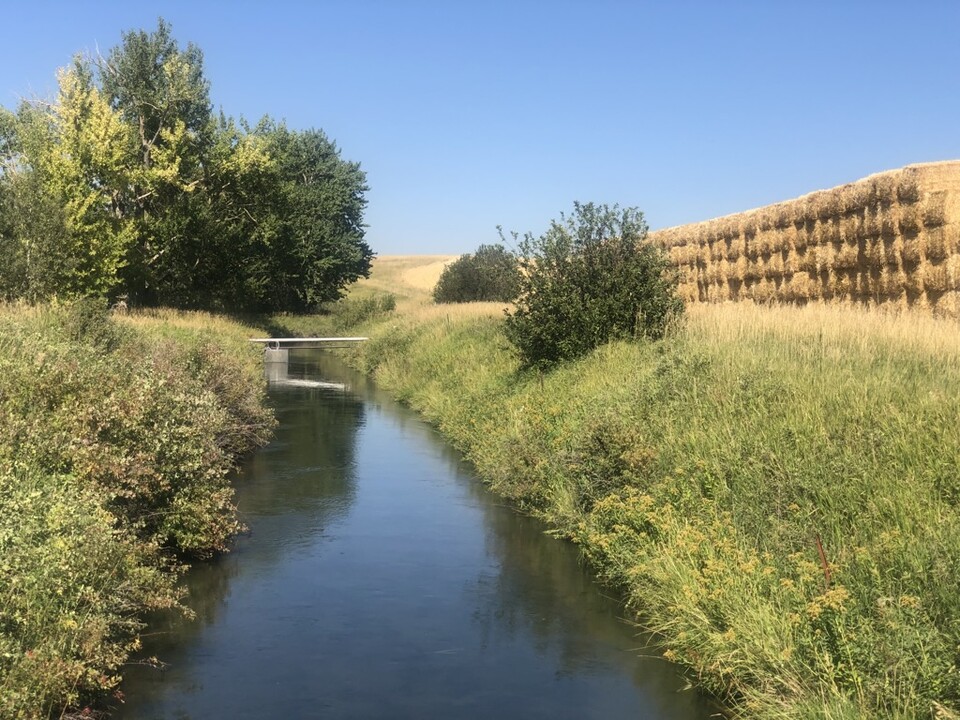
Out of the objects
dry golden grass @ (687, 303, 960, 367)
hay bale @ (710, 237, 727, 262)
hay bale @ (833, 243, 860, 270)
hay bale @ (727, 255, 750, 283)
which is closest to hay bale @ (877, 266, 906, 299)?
dry golden grass @ (687, 303, 960, 367)

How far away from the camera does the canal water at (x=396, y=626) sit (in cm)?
693

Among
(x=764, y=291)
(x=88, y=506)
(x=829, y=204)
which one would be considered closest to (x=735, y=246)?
(x=764, y=291)

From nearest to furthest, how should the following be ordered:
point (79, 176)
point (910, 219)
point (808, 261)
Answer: point (910, 219) → point (808, 261) → point (79, 176)

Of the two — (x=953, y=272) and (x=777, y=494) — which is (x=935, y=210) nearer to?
(x=953, y=272)

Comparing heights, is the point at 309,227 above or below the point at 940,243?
above

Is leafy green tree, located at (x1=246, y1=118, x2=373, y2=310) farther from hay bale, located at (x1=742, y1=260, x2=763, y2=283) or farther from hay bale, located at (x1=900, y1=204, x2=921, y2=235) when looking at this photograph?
hay bale, located at (x1=900, y1=204, x2=921, y2=235)

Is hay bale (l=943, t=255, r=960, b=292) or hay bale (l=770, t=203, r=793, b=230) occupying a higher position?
hay bale (l=770, t=203, r=793, b=230)

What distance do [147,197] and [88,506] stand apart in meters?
31.5

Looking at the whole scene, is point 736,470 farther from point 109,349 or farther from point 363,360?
point 363,360

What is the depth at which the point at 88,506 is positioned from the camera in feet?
24.1

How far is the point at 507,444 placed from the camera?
45.4ft

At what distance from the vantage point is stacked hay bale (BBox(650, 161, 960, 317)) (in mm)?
13016

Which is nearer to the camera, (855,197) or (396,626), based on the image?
(396,626)

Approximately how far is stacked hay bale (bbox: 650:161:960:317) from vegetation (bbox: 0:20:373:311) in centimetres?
1751
